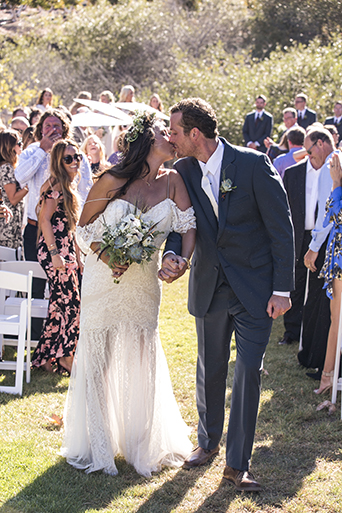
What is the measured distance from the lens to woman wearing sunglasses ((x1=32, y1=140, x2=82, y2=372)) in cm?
541

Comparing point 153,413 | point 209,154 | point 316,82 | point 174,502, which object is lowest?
point 174,502

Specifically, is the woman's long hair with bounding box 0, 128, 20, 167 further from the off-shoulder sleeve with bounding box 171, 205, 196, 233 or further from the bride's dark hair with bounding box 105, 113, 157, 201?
the off-shoulder sleeve with bounding box 171, 205, 196, 233

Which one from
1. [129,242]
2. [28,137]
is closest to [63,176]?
[129,242]

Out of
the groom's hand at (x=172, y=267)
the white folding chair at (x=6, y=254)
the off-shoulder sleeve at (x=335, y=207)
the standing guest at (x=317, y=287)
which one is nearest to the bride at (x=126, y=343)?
the groom's hand at (x=172, y=267)

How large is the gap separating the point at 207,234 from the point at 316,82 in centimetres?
1813

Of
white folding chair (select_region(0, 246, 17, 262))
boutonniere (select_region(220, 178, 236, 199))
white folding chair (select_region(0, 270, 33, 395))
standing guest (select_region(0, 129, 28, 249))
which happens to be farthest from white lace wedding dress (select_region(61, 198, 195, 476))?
standing guest (select_region(0, 129, 28, 249))

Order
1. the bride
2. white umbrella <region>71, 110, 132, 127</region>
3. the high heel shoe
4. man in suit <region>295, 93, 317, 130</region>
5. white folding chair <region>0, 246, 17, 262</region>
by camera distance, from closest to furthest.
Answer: the bride, the high heel shoe, white folding chair <region>0, 246, 17, 262</region>, white umbrella <region>71, 110, 132, 127</region>, man in suit <region>295, 93, 317, 130</region>

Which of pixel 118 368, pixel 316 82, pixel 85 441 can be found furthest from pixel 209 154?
pixel 316 82

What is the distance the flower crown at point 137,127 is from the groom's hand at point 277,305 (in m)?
1.34

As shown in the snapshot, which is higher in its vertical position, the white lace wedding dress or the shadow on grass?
the white lace wedding dress

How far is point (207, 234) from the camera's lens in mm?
3639

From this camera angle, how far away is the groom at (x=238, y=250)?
345 centimetres

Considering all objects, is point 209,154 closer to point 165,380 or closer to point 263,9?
point 165,380

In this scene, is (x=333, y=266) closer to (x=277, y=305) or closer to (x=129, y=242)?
(x=277, y=305)
